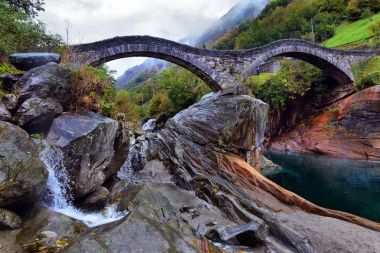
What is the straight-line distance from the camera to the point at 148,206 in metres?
7.05

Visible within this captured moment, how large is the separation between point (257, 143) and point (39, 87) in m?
10.4

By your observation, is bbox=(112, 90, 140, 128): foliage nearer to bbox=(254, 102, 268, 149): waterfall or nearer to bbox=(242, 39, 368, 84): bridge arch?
bbox=(254, 102, 268, 149): waterfall

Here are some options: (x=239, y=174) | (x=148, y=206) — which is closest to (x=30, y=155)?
(x=148, y=206)

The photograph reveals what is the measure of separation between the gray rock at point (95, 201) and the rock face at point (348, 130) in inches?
1045

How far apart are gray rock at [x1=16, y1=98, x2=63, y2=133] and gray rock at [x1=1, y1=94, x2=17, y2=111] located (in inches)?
10.8

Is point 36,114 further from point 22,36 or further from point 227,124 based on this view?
point 227,124

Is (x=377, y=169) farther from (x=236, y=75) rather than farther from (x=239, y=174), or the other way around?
(x=239, y=174)

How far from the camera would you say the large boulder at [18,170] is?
5968 mm

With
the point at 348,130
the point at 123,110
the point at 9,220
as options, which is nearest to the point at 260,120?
the point at 123,110

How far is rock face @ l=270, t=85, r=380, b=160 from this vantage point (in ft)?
93.5

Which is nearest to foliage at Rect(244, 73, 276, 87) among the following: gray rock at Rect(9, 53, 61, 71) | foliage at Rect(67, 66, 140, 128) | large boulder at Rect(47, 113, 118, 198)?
foliage at Rect(67, 66, 140, 128)

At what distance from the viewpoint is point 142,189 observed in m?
7.72

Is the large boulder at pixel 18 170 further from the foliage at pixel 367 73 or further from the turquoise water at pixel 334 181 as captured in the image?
the foliage at pixel 367 73

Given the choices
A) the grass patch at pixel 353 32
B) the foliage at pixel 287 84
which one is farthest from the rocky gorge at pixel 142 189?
the grass patch at pixel 353 32
